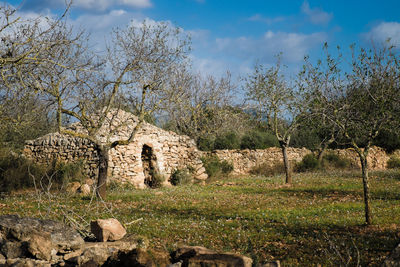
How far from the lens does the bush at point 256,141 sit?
3341cm

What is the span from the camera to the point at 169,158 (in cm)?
2275

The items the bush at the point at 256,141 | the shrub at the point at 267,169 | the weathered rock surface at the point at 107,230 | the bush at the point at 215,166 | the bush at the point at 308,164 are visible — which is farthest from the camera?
the bush at the point at 256,141

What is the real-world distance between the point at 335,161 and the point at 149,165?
14935mm

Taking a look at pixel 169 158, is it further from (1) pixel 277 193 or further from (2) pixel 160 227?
(2) pixel 160 227

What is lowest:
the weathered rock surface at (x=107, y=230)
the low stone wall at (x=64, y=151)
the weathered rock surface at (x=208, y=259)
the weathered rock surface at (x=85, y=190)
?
the weathered rock surface at (x=85, y=190)

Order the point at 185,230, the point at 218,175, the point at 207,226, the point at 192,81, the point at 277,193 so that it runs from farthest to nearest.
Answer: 1. the point at 192,81
2. the point at 218,175
3. the point at 277,193
4. the point at 207,226
5. the point at 185,230

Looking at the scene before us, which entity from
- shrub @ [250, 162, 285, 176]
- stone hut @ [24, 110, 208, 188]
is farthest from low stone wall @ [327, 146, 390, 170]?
stone hut @ [24, 110, 208, 188]

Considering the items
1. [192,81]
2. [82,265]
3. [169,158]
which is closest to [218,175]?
[169,158]

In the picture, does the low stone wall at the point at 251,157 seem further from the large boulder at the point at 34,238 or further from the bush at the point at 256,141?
the large boulder at the point at 34,238

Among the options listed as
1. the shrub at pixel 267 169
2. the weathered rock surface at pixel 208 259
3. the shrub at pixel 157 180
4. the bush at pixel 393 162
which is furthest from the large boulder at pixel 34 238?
the bush at pixel 393 162

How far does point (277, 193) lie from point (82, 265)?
40.4ft

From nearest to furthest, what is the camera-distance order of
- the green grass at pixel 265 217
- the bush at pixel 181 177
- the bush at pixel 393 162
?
the green grass at pixel 265 217 → the bush at pixel 181 177 → the bush at pixel 393 162

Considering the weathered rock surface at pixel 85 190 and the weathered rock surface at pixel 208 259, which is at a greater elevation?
the weathered rock surface at pixel 208 259

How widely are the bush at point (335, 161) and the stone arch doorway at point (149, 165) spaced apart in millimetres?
13573
